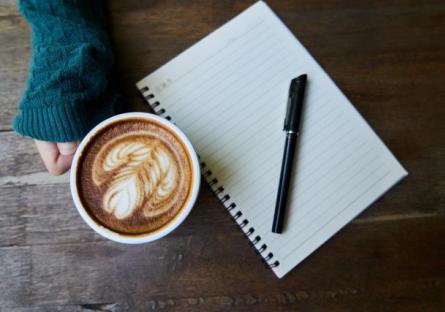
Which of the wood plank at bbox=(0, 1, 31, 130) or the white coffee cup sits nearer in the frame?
the white coffee cup

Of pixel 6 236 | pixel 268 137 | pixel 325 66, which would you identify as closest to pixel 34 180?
pixel 6 236

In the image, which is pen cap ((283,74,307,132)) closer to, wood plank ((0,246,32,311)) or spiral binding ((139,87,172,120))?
spiral binding ((139,87,172,120))

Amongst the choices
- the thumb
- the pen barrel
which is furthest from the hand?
the pen barrel

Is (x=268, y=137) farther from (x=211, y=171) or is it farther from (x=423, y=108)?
(x=423, y=108)

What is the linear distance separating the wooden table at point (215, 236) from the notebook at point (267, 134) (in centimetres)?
2

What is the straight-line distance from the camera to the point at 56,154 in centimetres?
55

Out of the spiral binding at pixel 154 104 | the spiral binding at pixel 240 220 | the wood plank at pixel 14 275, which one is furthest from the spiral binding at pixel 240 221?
the wood plank at pixel 14 275

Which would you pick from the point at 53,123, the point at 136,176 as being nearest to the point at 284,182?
the point at 136,176

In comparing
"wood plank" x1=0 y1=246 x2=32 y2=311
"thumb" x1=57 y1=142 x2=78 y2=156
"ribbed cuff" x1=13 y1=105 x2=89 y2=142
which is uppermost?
"ribbed cuff" x1=13 y1=105 x2=89 y2=142

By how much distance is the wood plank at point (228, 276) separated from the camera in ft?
1.84

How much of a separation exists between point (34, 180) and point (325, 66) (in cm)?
46

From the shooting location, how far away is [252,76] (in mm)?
604

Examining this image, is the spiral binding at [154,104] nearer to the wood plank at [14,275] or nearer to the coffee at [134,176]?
the coffee at [134,176]

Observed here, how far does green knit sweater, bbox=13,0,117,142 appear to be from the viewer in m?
0.51
